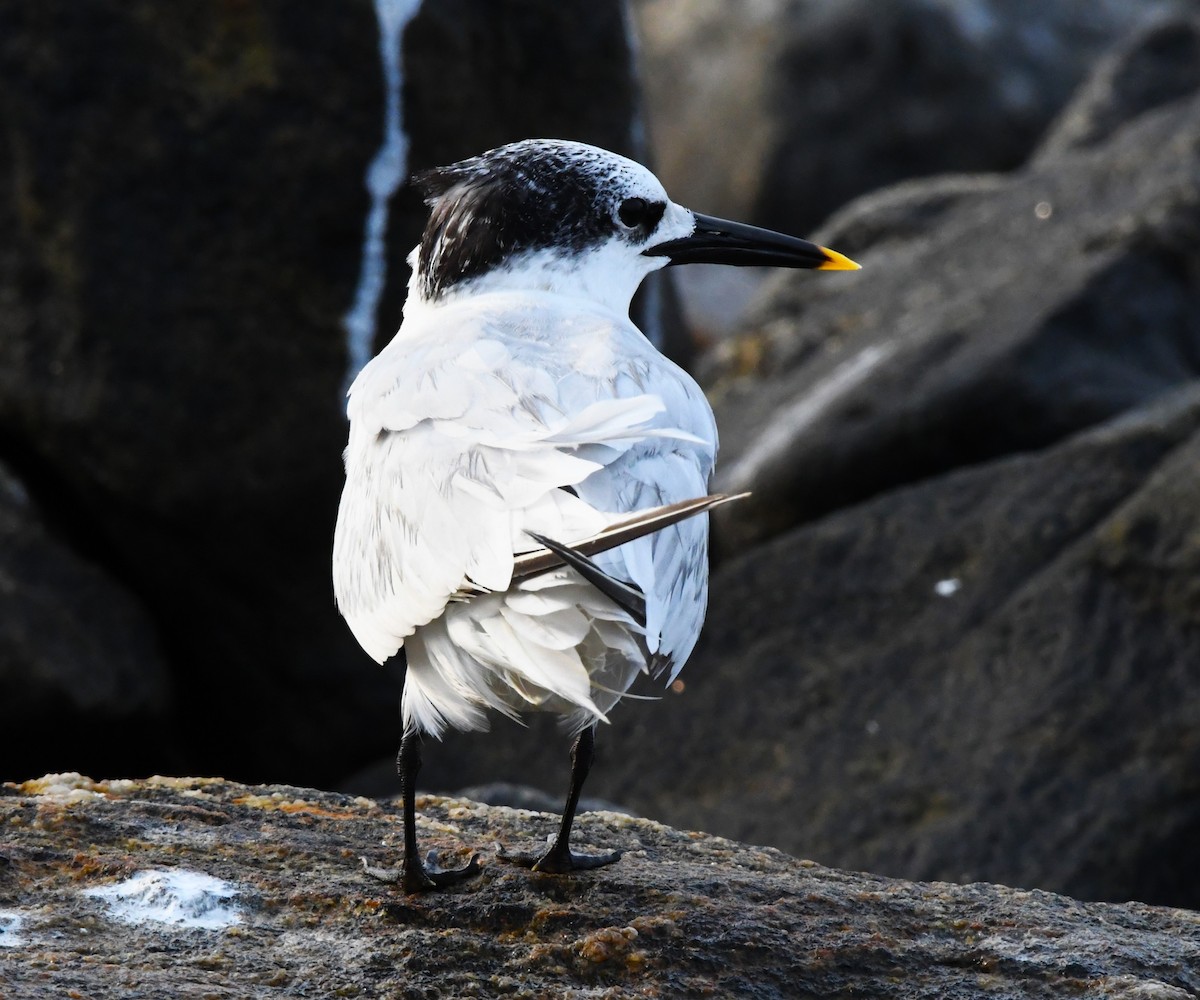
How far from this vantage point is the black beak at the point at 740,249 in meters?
5.50

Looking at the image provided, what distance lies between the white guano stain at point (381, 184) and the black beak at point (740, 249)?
2628mm

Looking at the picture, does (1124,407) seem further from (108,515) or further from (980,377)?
(108,515)

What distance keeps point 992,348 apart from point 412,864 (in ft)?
17.5

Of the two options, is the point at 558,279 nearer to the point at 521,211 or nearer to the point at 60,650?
the point at 521,211

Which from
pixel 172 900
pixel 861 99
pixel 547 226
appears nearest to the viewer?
pixel 172 900

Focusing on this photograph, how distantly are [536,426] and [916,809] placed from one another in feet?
11.0

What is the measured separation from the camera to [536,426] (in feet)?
12.8

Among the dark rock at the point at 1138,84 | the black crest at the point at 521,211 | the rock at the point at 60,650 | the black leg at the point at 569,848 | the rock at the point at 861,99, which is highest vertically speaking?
the rock at the point at 861,99

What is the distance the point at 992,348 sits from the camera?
8.69 metres

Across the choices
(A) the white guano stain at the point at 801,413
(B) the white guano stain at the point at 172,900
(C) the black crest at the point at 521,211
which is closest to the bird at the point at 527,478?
(C) the black crest at the point at 521,211

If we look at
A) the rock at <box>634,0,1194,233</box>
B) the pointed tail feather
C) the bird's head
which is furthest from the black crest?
the rock at <box>634,0,1194,233</box>

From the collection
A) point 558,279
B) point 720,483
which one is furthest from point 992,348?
point 558,279

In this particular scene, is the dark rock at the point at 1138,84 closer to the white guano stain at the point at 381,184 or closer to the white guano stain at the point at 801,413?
the white guano stain at the point at 801,413

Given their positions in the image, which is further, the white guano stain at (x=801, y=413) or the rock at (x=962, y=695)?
the white guano stain at (x=801, y=413)
